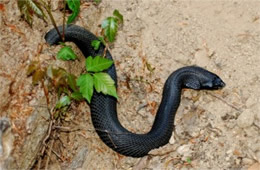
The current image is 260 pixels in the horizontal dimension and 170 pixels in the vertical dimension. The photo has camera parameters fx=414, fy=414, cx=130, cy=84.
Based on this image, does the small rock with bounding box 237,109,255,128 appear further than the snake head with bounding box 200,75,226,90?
No

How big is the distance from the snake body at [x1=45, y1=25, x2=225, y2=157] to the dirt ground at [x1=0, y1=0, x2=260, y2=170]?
108mm

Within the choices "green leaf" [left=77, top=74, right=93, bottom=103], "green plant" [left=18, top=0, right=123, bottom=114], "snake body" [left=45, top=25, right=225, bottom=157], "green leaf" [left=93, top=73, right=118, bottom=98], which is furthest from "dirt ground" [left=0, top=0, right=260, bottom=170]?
"green leaf" [left=93, top=73, right=118, bottom=98]

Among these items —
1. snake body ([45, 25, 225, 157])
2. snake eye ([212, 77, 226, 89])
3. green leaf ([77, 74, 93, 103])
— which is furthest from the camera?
snake eye ([212, 77, 226, 89])

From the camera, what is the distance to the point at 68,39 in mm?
5762

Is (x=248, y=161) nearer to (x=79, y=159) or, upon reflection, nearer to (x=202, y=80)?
(x=202, y=80)

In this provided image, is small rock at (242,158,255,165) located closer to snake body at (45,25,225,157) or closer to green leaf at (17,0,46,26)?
snake body at (45,25,225,157)

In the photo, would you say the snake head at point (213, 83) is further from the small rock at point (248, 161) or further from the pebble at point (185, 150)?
the small rock at point (248, 161)

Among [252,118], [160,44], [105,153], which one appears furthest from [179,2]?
[105,153]

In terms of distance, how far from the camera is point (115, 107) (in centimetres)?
545

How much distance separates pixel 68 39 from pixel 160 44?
1.30 metres

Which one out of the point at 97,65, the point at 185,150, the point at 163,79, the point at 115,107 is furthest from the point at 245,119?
the point at 97,65

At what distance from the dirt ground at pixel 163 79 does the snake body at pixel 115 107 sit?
108 millimetres

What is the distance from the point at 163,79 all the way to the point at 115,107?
81 cm

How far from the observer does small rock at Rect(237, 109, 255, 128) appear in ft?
16.5
